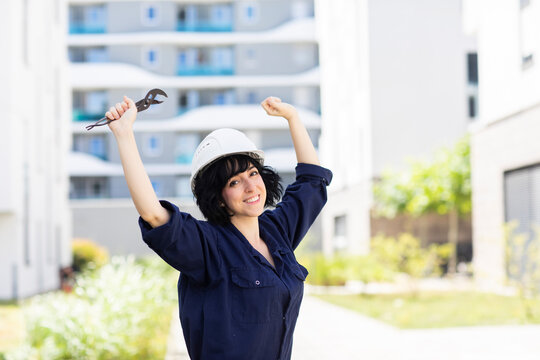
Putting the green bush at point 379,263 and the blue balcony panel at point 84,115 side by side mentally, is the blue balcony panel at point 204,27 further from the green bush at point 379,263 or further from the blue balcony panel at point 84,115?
the green bush at point 379,263

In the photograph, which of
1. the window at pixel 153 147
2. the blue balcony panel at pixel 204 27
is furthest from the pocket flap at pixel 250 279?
the blue balcony panel at pixel 204 27

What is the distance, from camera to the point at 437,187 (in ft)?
58.6

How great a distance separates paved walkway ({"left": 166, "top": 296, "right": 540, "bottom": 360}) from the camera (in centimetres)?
596

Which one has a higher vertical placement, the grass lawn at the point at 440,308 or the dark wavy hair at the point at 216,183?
the dark wavy hair at the point at 216,183

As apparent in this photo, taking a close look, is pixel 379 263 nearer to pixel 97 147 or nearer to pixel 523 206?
pixel 523 206

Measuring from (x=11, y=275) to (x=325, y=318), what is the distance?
8.04 m

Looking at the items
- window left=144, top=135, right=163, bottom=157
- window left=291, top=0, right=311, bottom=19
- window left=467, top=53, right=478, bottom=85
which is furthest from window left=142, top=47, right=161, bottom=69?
window left=467, top=53, right=478, bottom=85

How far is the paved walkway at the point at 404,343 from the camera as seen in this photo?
5965mm

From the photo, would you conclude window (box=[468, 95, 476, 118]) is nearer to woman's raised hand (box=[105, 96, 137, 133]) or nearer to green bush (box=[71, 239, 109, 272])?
green bush (box=[71, 239, 109, 272])

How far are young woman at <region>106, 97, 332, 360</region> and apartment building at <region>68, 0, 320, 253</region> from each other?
102ft

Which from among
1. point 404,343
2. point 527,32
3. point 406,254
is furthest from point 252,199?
point 406,254

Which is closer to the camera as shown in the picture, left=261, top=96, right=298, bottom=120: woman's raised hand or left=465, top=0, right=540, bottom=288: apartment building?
left=261, top=96, right=298, bottom=120: woman's raised hand

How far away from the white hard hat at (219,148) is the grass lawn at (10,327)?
4436mm

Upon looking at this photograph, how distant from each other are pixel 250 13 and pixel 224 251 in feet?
113
